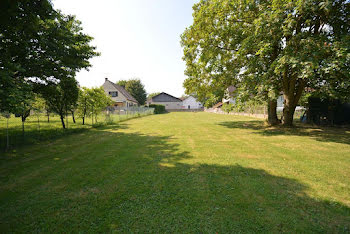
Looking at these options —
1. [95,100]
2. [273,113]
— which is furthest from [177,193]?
[95,100]

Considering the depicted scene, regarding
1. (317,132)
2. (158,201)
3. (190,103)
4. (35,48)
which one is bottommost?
(158,201)

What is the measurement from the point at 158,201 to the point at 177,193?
0.46 metres

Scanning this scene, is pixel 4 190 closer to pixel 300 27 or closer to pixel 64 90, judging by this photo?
pixel 64 90

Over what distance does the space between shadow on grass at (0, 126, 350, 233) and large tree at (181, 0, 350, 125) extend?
695 cm

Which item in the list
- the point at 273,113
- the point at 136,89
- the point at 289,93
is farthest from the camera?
the point at 136,89

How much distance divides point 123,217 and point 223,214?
1.68 m

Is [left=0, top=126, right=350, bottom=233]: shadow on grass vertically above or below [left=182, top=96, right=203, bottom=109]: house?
below

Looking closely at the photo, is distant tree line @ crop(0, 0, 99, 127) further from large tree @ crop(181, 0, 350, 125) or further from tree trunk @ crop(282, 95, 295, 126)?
tree trunk @ crop(282, 95, 295, 126)

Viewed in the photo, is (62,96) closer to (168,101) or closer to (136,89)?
(136,89)

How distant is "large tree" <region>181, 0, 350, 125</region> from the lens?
25.1ft

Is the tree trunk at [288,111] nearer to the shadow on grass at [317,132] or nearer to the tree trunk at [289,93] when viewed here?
the tree trunk at [289,93]

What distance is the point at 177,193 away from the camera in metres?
3.24

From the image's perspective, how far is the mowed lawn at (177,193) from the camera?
2.42 m

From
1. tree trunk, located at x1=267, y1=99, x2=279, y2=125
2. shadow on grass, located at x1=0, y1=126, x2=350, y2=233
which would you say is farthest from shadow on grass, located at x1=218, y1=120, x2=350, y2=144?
shadow on grass, located at x1=0, y1=126, x2=350, y2=233
